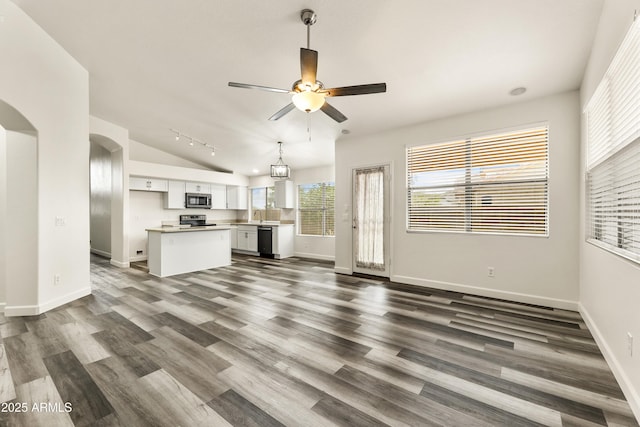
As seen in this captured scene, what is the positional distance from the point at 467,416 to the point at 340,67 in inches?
135

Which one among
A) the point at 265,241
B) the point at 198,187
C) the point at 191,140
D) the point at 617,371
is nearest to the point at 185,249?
the point at 265,241

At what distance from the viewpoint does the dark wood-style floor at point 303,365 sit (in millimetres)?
1635

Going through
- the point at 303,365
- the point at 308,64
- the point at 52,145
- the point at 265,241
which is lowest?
the point at 303,365

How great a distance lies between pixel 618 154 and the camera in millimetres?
2098

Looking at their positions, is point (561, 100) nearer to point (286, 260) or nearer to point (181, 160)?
Answer: point (286, 260)

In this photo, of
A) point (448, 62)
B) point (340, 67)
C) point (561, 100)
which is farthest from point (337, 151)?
point (561, 100)

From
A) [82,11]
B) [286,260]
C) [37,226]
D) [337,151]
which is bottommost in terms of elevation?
[286,260]

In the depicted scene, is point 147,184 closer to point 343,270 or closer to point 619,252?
point 343,270

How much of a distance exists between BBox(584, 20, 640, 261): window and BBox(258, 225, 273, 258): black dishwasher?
6.27 metres

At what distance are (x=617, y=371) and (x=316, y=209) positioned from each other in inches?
238

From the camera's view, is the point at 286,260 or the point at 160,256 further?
the point at 286,260

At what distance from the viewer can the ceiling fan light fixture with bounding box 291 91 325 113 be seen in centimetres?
241

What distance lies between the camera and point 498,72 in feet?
10.0

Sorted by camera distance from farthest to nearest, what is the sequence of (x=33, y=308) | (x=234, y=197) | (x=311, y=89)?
(x=234, y=197) < (x=33, y=308) < (x=311, y=89)
